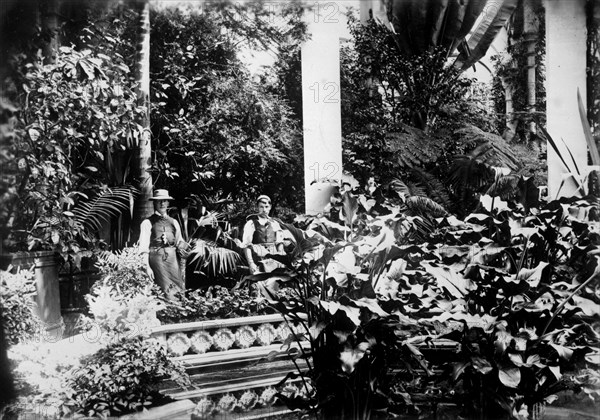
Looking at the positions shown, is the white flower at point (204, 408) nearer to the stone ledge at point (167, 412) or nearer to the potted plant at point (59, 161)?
the stone ledge at point (167, 412)

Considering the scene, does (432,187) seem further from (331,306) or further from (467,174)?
(331,306)

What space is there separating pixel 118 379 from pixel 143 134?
74.9 inches

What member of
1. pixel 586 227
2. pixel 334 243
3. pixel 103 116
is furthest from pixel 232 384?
pixel 586 227

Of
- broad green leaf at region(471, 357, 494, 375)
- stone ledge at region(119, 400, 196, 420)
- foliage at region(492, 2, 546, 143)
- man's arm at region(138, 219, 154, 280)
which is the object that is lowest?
stone ledge at region(119, 400, 196, 420)

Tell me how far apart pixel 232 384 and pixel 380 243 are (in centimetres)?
178

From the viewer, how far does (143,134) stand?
4.45 metres

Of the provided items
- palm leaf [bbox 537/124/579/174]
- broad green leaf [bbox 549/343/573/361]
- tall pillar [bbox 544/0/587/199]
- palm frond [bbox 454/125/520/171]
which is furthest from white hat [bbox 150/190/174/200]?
tall pillar [bbox 544/0/587/199]

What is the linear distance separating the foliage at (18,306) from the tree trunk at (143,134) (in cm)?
83

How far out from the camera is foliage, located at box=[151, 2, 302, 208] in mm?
4438

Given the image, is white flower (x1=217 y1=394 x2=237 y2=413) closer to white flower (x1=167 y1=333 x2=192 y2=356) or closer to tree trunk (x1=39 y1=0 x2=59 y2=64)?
white flower (x1=167 y1=333 x2=192 y2=356)

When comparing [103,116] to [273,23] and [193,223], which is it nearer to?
[193,223]

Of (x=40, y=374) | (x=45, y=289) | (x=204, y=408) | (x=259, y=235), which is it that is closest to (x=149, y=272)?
(x=45, y=289)

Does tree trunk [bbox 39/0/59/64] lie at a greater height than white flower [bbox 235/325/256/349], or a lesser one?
greater

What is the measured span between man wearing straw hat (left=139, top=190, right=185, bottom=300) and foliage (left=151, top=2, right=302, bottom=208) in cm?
20
